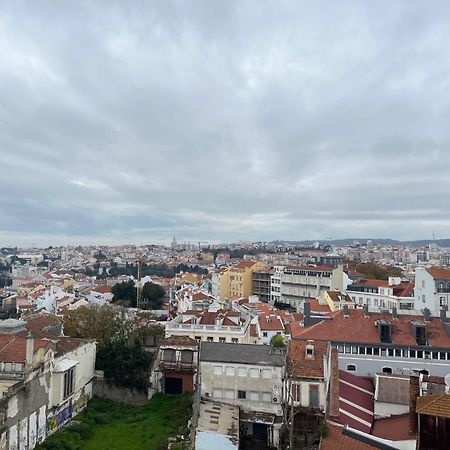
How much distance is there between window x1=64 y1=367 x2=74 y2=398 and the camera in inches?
1034

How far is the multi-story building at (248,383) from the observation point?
1029 inches

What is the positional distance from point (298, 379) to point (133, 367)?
11.3 m

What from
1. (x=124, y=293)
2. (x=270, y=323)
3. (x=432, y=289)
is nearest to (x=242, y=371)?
(x=270, y=323)

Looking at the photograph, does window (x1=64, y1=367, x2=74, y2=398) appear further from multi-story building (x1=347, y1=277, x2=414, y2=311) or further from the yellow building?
the yellow building

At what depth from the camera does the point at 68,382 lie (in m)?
26.7

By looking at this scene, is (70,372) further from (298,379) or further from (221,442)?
(298,379)

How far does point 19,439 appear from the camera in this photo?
21781 mm

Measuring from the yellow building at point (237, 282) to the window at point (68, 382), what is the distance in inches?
2334

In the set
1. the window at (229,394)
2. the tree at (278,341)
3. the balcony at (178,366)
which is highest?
the tree at (278,341)

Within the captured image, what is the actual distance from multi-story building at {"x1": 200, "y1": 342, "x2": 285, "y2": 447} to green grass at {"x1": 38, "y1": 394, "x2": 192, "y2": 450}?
8.71 ft

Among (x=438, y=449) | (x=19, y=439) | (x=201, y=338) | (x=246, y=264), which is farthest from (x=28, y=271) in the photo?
(x=438, y=449)

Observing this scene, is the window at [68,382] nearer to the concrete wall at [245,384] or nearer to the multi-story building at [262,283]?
the concrete wall at [245,384]

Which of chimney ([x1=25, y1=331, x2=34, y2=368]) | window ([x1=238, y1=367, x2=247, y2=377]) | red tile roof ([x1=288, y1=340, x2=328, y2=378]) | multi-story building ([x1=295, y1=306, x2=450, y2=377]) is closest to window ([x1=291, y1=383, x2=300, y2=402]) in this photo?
red tile roof ([x1=288, y1=340, x2=328, y2=378])

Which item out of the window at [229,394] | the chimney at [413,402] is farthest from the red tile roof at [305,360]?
the chimney at [413,402]
